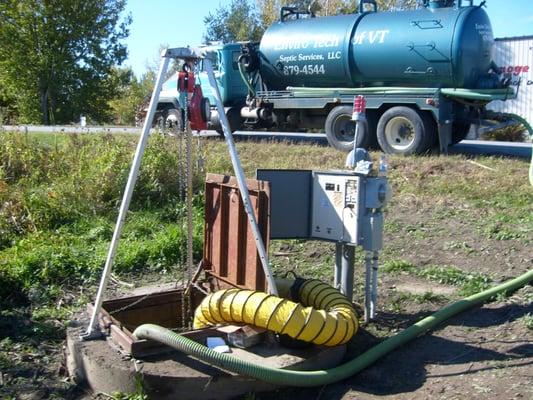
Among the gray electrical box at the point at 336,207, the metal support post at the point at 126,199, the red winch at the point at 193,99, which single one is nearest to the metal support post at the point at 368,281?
the gray electrical box at the point at 336,207

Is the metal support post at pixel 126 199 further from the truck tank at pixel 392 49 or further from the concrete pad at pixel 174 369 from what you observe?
the truck tank at pixel 392 49

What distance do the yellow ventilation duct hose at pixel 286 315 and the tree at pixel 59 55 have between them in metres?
27.8

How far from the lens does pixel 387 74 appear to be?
1295 cm

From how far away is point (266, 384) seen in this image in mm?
4508

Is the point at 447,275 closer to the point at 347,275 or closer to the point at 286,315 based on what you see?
the point at 347,275

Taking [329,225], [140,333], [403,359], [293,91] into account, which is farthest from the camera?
[293,91]

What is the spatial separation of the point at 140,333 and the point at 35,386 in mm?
977

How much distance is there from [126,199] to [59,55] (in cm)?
2898

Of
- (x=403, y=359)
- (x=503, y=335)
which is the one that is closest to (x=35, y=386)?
(x=403, y=359)

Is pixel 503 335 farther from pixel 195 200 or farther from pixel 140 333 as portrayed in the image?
pixel 195 200

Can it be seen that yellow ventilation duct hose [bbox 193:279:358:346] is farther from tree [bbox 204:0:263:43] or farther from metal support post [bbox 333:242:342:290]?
tree [bbox 204:0:263:43]

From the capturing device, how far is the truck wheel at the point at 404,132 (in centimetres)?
1212

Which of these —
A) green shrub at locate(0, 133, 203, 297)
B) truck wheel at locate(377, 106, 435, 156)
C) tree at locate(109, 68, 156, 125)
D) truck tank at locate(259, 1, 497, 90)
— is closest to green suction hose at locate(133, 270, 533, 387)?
green shrub at locate(0, 133, 203, 297)

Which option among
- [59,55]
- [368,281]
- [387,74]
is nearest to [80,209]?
[368,281]
